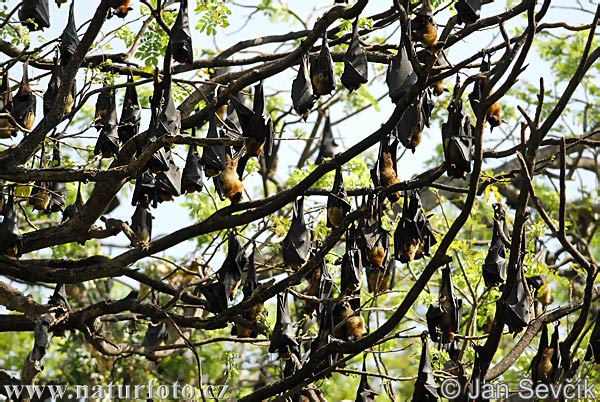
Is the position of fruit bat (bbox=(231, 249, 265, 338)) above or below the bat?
below

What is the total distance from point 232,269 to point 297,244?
1.80ft

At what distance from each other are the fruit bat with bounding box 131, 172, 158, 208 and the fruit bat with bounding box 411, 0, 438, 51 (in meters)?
2.02

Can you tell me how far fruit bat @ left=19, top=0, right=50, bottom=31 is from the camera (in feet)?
22.4

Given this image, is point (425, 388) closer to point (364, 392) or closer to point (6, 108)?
point (364, 392)

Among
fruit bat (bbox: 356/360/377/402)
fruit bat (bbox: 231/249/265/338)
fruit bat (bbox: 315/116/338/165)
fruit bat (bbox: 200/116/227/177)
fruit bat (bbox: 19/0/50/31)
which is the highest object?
fruit bat (bbox: 315/116/338/165)

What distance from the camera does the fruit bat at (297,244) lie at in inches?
275

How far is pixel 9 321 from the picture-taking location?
23.7 feet

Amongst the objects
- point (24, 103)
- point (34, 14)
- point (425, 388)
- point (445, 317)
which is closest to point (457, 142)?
point (445, 317)

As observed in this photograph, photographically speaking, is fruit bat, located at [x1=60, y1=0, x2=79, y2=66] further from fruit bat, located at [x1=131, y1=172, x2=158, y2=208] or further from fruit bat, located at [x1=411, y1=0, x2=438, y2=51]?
fruit bat, located at [x1=411, y1=0, x2=438, y2=51]

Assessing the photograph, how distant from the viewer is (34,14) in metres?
6.86

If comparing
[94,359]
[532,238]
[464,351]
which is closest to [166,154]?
[464,351]

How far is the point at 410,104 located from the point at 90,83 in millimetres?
2318

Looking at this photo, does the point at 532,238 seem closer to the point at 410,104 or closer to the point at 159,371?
the point at 410,104


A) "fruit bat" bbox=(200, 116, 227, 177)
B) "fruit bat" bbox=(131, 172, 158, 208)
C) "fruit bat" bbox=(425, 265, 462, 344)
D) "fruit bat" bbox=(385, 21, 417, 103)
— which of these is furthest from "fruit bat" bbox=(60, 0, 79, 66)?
"fruit bat" bbox=(425, 265, 462, 344)
